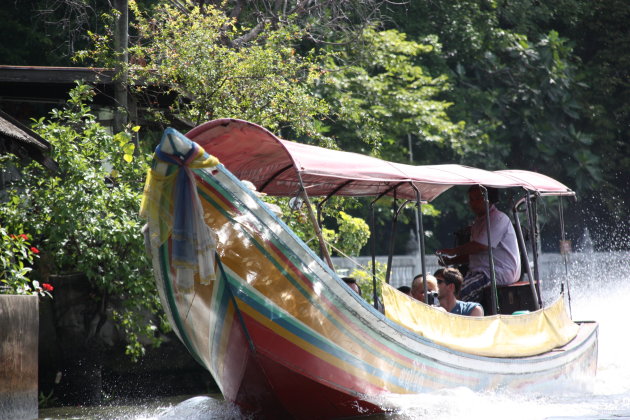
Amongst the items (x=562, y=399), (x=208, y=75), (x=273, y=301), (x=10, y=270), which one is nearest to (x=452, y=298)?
(x=562, y=399)

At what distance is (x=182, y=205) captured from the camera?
19.0ft

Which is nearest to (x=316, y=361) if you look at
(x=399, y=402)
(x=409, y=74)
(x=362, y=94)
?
(x=399, y=402)

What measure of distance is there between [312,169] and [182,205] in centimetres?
97

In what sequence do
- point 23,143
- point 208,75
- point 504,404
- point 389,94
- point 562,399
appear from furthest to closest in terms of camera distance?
point 389,94, point 208,75, point 23,143, point 562,399, point 504,404

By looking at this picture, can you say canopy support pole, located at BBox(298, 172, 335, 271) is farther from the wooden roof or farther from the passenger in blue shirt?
the wooden roof

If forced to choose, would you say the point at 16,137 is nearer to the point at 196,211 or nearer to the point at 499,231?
the point at 196,211

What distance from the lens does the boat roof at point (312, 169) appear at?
6.46 m

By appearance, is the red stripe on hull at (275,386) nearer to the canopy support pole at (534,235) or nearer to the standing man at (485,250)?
the standing man at (485,250)

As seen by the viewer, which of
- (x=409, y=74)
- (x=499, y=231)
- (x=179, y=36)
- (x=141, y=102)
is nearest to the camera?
(x=499, y=231)

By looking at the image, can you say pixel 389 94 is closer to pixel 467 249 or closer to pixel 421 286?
pixel 467 249

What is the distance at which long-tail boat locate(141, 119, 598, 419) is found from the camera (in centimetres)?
589

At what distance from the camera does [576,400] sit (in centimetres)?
858

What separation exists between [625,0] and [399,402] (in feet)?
65.8

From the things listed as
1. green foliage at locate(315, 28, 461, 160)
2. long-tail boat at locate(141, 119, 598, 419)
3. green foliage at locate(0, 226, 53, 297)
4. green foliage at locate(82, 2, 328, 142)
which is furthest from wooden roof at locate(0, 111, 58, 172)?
green foliage at locate(315, 28, 461, 160)
